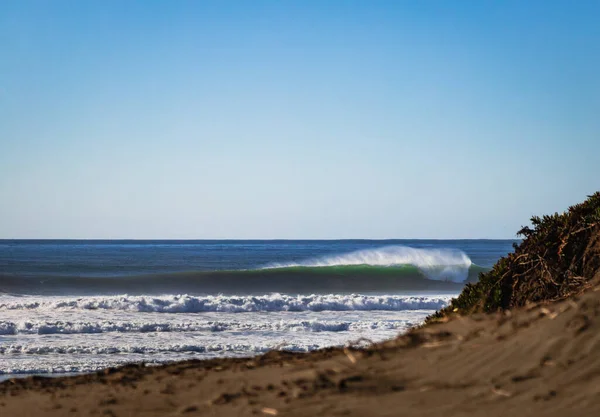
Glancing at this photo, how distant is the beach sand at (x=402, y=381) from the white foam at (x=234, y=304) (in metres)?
15.9

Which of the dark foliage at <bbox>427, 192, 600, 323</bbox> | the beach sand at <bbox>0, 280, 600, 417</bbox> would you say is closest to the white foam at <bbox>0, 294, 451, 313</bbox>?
the dark foliage at <bbox>427, 192, 600, 323</bbox>

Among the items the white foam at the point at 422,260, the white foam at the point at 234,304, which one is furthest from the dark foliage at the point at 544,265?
the white foam at the point at 422,260

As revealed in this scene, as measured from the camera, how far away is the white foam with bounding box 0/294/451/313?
64.4ft

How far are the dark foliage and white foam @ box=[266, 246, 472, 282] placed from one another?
30.4 meters

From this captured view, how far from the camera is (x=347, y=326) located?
15.8 metres

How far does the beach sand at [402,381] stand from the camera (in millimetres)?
2621

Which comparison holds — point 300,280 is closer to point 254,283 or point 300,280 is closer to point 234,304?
point 254,283

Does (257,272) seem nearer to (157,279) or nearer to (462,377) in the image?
(157,279)

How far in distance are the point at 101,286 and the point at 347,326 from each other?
58.3ft

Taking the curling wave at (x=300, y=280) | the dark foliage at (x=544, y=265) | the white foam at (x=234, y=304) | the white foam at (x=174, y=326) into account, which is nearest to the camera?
the dark foliage at (x=544, y=265)

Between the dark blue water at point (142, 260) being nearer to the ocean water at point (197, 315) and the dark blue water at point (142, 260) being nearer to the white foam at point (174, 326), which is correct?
the ocean water at point (197, 315)

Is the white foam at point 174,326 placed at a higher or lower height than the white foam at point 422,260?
lower

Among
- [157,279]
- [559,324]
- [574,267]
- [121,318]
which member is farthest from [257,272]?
[559,324]

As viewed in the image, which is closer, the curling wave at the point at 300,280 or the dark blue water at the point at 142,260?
the curling wave at the point at 300,280
